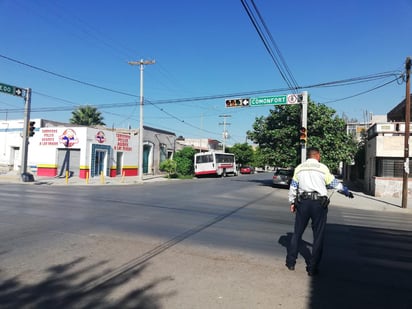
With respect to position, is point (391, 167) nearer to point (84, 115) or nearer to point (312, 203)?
point (312, 203)

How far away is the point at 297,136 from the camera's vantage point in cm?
2388

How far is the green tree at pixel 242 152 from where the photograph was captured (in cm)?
6207

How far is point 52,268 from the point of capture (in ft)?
16.2

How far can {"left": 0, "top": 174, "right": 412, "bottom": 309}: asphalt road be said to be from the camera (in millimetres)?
4016

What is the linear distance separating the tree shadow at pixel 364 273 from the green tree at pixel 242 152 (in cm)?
5400

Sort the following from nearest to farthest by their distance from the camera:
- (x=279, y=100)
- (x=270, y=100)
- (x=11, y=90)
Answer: (x=279, y=100) < (x=270, y=100) < (x=11, y=90)

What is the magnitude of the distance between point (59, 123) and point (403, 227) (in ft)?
108

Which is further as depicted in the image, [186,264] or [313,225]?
[186,264]

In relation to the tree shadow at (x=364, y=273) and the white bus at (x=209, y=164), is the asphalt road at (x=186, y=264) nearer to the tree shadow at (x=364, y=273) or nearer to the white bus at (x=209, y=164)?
the tree shadow at (x=364, y=273)

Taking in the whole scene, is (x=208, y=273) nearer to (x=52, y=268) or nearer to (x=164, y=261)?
(x=164, y=261)

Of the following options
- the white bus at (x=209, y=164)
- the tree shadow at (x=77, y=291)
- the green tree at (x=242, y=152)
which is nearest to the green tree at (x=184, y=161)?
the white bus at (x=209, y=164)

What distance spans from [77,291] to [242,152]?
2313 inches

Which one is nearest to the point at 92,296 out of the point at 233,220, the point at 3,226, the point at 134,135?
the point at 3,226

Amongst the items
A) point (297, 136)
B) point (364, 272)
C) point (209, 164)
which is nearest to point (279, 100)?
point (297, 136)
